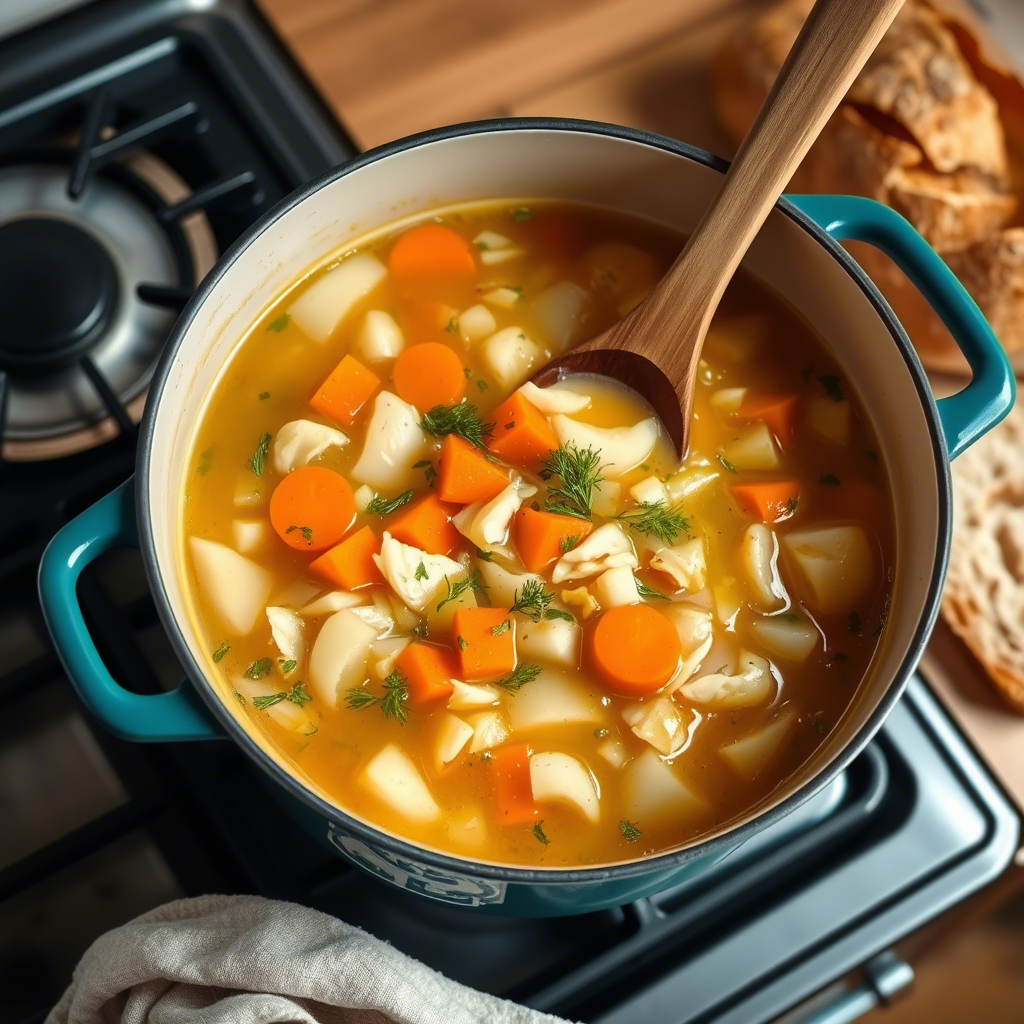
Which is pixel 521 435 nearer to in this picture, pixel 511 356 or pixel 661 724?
pixel 511 356

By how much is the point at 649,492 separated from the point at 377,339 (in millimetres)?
485

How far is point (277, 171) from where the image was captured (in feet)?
6.39

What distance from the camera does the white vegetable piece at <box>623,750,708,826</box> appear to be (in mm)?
1468

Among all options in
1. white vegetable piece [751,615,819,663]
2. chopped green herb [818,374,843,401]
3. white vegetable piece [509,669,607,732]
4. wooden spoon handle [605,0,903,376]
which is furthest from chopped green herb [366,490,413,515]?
chopped green herb [818,374,843,401]

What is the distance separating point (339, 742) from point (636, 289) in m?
0.84

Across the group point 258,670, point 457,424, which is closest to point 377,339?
point 457,424

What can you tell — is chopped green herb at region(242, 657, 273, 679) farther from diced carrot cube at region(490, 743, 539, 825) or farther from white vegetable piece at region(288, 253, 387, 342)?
white vegetable piece at region(288, 253, 387, 342)

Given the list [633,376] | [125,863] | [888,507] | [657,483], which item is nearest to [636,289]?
[633,376]

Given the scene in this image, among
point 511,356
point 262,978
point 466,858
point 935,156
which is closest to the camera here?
point 466,858

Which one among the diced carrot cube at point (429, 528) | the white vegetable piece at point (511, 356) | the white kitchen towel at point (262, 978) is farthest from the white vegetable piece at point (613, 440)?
the white kitchen towel at point (262, 978)

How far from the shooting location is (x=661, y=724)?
1.50 m

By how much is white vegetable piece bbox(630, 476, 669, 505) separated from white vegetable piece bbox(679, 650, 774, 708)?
Result: 0.87 ft

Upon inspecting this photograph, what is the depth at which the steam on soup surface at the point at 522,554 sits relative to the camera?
1485 millimetres

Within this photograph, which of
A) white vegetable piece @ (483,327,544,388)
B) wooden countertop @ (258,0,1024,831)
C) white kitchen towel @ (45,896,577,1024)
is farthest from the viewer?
wooden countertop @ (258,0,1024,831)
